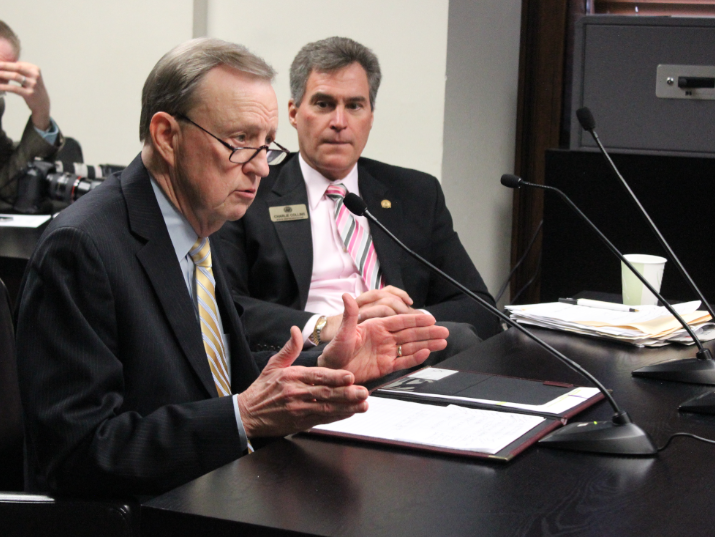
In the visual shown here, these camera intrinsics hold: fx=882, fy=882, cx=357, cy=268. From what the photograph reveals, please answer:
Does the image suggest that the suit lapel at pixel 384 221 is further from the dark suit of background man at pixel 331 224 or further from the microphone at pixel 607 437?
the microphone at pixel 607 437

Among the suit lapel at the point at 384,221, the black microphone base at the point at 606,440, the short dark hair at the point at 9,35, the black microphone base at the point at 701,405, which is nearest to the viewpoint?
the black microphone base at the point at 606,440

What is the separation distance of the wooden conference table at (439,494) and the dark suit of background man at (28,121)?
2.36 m

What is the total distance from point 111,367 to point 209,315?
0.28m

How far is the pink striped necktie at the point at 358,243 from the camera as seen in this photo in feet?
7.98

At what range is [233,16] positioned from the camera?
3406 mm

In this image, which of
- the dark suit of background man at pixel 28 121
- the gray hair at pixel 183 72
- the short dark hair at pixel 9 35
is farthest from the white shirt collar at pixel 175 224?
the short dark hair at pixel 9 35

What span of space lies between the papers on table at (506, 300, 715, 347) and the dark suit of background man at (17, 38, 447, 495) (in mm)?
455

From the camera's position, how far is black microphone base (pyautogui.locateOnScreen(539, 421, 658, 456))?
1121mm

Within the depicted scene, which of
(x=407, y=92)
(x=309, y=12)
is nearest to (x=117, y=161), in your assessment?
(x=309, y=12)

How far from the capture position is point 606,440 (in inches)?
44.4

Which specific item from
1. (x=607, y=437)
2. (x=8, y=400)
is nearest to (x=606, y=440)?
(x=607, y=437)

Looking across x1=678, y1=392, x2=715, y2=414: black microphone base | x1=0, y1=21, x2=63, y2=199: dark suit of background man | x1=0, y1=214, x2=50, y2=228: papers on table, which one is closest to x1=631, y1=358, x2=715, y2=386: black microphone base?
x1=678, y1=392, x2=715, y2=414: black microphone base

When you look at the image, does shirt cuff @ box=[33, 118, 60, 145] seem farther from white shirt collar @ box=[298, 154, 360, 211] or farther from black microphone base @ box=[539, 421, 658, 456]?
black microphone base @ box=[539, 421, 658, 456]

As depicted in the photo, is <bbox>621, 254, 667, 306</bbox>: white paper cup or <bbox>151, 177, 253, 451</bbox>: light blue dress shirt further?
<bbox>621, 254, 667, 306</bbox>: white paper cup
